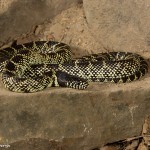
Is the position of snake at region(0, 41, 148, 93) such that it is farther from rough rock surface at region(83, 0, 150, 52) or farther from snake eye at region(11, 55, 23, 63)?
rough rock surface at region(83, 0, 150, 52)

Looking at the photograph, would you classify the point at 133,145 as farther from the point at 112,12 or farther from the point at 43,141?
the point at 112,12

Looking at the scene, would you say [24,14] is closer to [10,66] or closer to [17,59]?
[17,59]

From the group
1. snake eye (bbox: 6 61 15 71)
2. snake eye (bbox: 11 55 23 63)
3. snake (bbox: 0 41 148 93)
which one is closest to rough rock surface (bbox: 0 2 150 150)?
snake (bbox: 0 41 148 93)

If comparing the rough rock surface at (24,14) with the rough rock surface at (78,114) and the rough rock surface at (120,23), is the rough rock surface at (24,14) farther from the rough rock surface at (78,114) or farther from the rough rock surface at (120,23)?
the rough rock surface at (78,114)

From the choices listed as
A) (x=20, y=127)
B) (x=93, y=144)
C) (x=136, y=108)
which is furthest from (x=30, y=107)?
(x=136, y=108)

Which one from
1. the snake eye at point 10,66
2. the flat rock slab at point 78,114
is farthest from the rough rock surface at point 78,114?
the snake eye at point 10,66

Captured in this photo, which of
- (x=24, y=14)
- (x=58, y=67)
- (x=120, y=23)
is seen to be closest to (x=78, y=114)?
(x=58, y=67)
